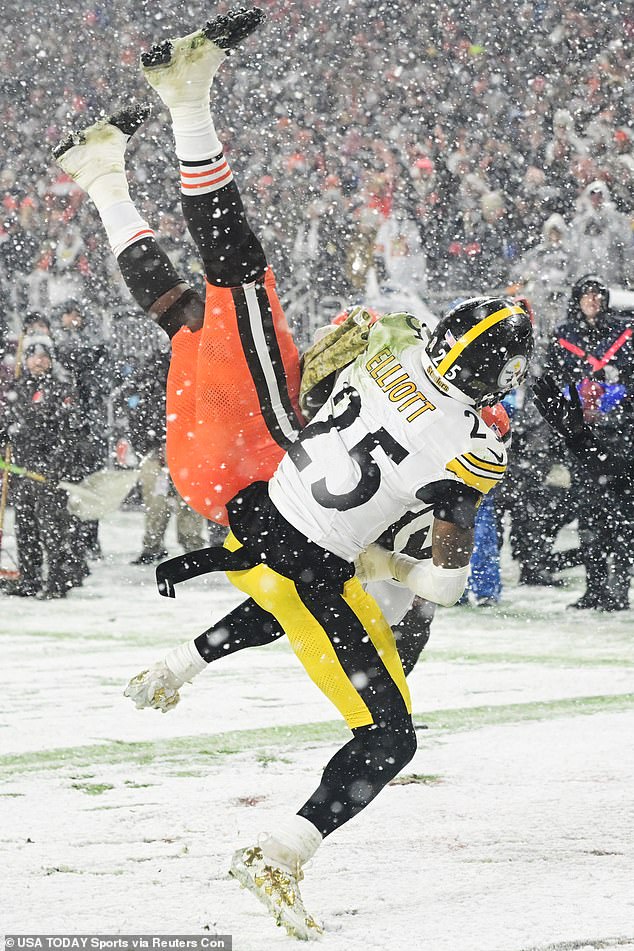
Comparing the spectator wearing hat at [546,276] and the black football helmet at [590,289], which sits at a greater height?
the black football helmet at [590,289]

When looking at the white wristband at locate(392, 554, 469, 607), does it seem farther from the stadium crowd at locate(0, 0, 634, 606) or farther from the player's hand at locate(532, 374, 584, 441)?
the stadium crowd at locate(0, 0, 634, 606)

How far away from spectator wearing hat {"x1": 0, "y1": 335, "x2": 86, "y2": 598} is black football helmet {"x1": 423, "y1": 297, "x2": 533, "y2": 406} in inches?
224

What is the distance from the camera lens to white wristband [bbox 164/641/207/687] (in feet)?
11.6

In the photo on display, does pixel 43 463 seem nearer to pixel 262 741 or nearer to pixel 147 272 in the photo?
pixel 262 741

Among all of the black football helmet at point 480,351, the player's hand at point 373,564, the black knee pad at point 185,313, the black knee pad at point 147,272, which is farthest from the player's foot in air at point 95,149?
the player's hand at point 373,564

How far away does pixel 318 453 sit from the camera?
9.55 feet

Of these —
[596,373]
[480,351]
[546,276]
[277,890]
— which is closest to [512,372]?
[480,351]

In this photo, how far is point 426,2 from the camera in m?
14.0

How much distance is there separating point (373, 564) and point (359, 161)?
34.0 feet

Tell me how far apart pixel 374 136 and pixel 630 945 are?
37.0ft

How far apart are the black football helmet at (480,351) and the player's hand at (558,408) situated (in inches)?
81.4

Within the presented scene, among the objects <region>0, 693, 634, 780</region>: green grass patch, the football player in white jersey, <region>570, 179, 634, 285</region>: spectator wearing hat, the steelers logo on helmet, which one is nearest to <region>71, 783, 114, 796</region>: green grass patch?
<region>0, 693, 634, 780</region>: green grass patch

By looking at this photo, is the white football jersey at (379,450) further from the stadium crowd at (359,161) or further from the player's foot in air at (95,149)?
the stadium crowd at (359,161)

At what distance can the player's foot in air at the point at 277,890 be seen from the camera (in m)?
2.62
